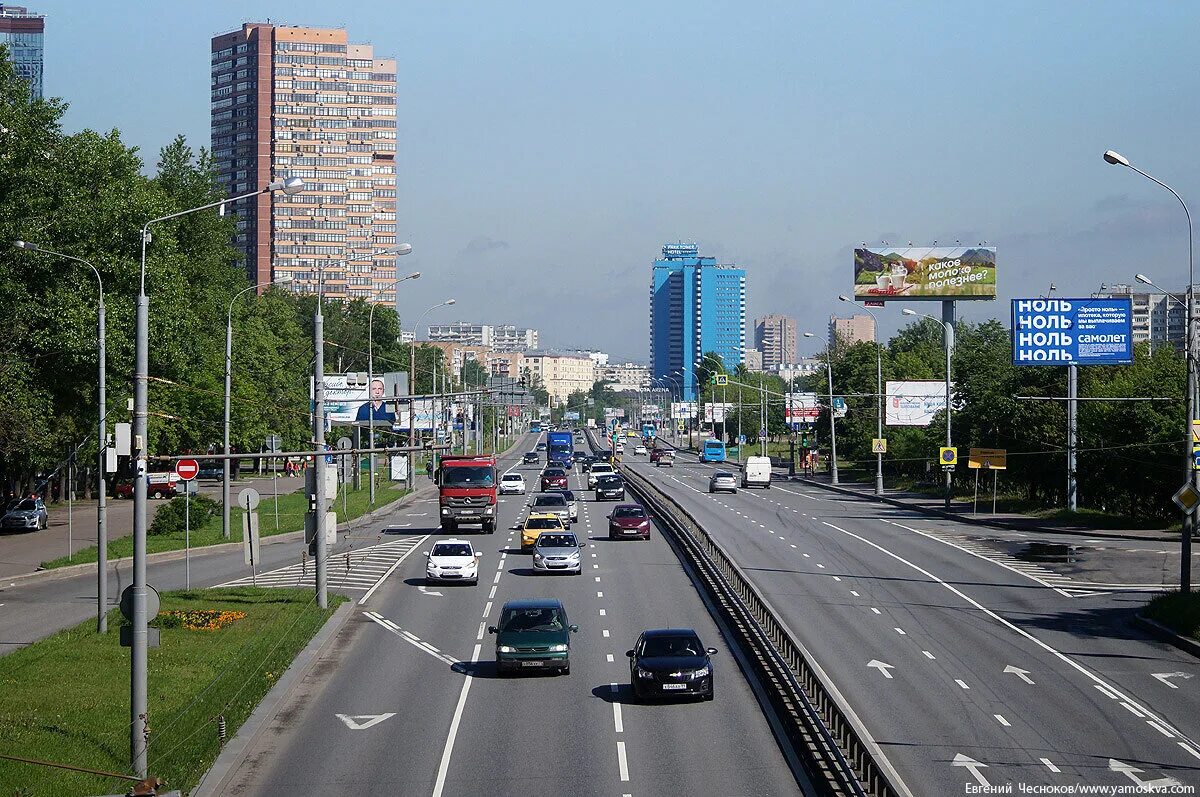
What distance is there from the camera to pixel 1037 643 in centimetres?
2986

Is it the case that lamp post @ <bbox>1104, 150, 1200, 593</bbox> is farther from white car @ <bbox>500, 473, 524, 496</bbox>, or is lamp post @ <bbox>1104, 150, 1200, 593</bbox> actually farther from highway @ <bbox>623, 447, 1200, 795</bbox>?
white car @ <bbox>500, 473, 524, 496</bbox>

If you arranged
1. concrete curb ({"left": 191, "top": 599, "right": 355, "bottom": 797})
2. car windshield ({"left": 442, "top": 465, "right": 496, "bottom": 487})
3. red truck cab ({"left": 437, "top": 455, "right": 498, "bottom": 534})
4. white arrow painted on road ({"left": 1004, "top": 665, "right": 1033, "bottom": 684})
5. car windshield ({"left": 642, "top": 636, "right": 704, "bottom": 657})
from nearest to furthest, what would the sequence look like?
1. concrete curb ({"left": 191, "top": 599, "right": 355, "bottom": 797})
2. car windshield ({"left": 642, "top": 636, "right": 704, "bottom": 657})
3. white arrow painted on road ({"left": 1004, "top": 665, "right": 1033, "bottom": 684})
4. car windshield ({"left": 442, "top": 465, "right": 496, "bottom": 487})
5. red truck cab ({"left": 437, "top": 455, "right": 498, "bottom": 534})

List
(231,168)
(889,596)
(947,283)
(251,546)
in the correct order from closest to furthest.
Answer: (251,546) → (889,596) → (947,283) → (231,168)

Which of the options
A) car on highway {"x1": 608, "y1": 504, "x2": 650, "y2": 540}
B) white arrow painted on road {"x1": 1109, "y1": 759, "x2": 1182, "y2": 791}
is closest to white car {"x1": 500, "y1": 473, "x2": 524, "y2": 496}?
car on highway {"x1": 608, "y1": 504, "x2": 650, "y2": 540}

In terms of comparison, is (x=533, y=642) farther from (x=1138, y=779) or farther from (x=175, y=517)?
(x=175, y=517)

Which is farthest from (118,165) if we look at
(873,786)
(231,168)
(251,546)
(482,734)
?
(231,168)

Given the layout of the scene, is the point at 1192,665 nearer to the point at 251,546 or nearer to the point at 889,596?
the point at 889,596

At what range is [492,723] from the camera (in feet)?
73.9

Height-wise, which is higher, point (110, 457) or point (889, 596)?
point (110, 457)

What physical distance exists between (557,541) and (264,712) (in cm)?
2200

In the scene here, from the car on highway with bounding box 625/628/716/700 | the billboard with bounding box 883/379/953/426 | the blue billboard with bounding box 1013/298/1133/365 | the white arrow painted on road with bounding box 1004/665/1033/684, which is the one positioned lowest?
the white arrow painted on road with bounding box 1004/665/1033/684

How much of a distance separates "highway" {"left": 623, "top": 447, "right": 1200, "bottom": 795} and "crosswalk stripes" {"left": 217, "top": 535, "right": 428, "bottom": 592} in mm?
12772

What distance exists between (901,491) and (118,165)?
54.4 metres

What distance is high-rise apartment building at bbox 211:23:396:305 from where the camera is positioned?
19138 centimetres
